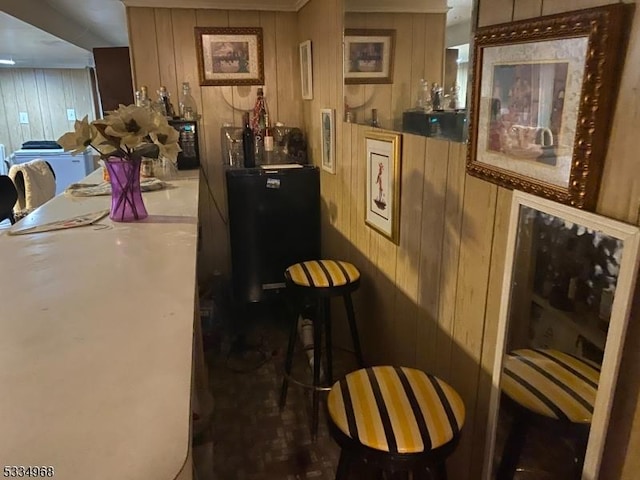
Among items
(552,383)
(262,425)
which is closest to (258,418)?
(262,425)

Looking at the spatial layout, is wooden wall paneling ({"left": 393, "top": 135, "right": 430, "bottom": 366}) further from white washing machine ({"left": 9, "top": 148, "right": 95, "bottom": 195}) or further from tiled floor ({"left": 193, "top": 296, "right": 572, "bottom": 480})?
white washing machine ({"left": 9, "top": 148, "right": 95, "bottom": 195})

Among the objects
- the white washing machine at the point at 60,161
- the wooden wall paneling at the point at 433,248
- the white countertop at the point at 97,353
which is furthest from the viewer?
the white washing machine at the point at 60,161

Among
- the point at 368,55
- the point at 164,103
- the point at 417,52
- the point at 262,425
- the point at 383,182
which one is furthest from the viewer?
the point at 164,103

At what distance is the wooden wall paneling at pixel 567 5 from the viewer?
866 mm

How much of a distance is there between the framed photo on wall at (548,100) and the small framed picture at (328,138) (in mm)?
1370

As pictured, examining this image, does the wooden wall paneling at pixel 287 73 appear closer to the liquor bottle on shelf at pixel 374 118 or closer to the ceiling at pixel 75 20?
the ceiling at pixel 75 20

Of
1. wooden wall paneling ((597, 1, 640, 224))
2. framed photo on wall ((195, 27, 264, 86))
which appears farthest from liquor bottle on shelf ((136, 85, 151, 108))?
wooden wall paneling ((597, 1, 640, 224))

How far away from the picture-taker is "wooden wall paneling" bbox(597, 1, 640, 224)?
0.81m

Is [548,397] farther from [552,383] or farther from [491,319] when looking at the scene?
[491,319]

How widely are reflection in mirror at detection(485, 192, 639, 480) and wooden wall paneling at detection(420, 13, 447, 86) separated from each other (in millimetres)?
604

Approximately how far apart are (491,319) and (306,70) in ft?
7.28

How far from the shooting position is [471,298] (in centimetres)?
139

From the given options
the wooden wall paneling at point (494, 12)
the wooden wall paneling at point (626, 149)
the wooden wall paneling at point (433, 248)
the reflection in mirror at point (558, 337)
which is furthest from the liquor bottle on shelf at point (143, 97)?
the wooden wall paneling at point (626, 149)

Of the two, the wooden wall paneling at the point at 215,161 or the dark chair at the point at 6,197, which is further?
the dark chair at the point at 6,197
